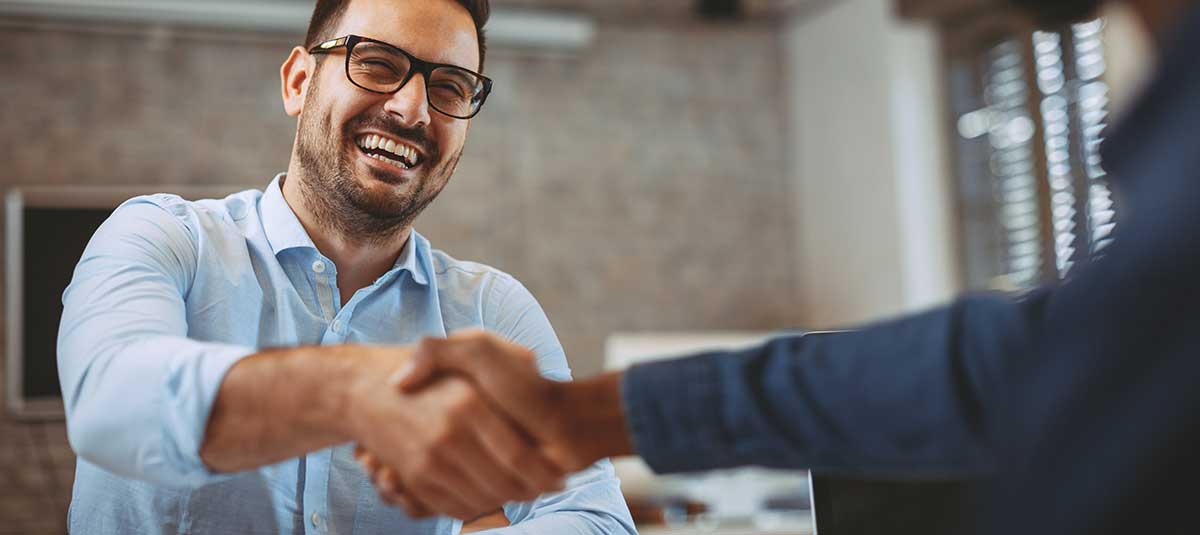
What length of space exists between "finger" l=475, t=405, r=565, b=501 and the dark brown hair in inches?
24.7

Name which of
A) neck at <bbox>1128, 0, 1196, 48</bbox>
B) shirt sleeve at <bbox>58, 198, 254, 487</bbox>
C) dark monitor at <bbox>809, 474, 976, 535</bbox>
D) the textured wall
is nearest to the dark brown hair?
shirt sleeve at <bbox>58, 198, 254, 487</bbox>

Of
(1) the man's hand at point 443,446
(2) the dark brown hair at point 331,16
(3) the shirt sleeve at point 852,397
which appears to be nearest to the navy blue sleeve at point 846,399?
(3) the shirt sleeve at point 852,397

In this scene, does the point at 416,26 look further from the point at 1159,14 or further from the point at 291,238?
the point at 1159,14

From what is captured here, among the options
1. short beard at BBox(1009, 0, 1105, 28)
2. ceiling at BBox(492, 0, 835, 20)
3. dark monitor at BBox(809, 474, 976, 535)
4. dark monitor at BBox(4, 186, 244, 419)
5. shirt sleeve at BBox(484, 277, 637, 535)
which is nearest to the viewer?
dark monitor at BBox(809, 474, 976, 535)

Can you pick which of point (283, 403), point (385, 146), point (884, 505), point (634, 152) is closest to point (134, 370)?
point (283, 403)

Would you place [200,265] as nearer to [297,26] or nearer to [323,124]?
[323,124]

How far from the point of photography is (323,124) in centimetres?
125

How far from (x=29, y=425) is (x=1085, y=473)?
4.25 m

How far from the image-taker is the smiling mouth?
1224 mm

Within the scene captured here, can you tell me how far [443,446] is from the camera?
0.81 meters

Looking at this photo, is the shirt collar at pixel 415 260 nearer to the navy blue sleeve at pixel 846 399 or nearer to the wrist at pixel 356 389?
the wrist at pixel 356 389

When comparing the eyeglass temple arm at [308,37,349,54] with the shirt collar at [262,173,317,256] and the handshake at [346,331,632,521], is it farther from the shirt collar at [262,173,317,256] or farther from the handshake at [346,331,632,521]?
the handshake at [346,331,632,521]

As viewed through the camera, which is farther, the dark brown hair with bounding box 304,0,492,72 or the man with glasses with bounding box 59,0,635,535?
the dark brown hair with bounding box 304,0,492,72

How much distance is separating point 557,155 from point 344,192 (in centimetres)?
355
